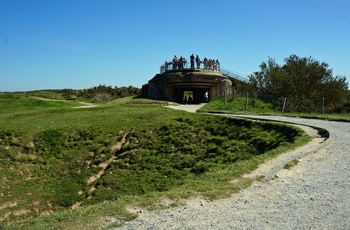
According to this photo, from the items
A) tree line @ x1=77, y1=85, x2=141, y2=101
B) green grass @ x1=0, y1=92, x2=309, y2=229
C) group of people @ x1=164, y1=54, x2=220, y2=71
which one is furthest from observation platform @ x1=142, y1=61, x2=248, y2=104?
tree line @ x1=77, y1=85, x2=141, y2=101

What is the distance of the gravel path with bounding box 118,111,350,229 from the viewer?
5.18 m

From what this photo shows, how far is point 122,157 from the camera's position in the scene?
16250 millimetres

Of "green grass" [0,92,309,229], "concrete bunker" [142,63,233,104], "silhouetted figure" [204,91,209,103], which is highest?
"concrete bunker" [142,63,233,104]

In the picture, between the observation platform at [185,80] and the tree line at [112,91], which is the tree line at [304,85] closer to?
the observation platform at [185,80]

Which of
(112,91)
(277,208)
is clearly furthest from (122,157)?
(112,91)

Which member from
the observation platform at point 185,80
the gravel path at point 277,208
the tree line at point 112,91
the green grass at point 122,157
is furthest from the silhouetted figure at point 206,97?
the gravel path at point 277,208

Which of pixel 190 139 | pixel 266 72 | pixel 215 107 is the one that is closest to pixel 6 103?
pixel 215 107

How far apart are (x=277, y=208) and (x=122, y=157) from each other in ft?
37.0

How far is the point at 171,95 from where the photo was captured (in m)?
37.7

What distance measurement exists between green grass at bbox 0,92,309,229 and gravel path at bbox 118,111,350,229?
645 millimetres

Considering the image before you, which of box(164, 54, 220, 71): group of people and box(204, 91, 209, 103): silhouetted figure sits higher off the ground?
box(164, 54, 220, 71): group of people

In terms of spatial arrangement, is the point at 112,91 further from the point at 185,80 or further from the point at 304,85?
the point at 304,85

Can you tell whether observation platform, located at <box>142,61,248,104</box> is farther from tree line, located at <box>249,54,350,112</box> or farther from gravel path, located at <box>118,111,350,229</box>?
gravel path, located at <box>118,111,350,229</box>

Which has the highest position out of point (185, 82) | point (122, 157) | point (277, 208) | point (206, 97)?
point (185, 82)
